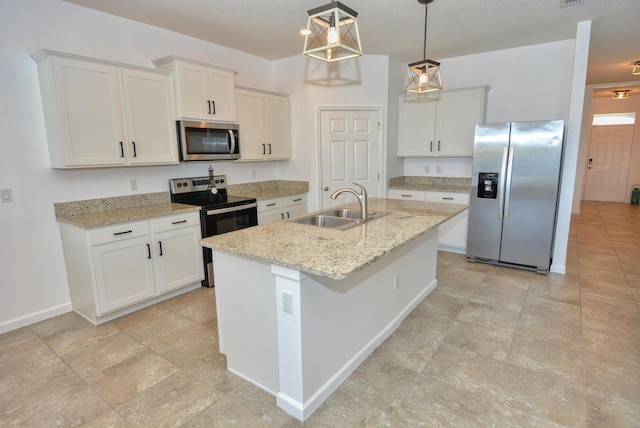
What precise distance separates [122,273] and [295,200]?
231 cm

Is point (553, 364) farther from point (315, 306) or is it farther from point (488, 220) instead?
point (488, 220)

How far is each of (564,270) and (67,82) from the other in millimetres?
5225

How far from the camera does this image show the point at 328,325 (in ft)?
6.43

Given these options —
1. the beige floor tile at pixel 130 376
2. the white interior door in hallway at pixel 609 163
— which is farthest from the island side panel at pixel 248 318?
the white interior door in hallway at pixel 609 163

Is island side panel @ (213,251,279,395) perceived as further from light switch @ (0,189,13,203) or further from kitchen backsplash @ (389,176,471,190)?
kitchen backsplash @ (389,176,471,190)

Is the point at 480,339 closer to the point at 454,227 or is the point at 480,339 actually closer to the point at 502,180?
the point at 502,180

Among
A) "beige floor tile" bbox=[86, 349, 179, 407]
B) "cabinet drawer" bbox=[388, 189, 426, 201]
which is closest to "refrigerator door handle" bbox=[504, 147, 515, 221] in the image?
"cabinet drawer" bbox=[388, 189, 426, 201]

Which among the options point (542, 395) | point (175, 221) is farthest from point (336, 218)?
point (542, 395)

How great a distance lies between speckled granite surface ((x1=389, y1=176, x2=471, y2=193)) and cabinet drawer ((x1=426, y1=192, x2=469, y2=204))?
0.23 feet

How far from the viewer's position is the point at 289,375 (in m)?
1.84

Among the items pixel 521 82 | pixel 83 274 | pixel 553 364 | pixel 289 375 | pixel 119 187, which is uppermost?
pixel 521 82

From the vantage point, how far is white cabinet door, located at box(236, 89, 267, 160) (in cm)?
414

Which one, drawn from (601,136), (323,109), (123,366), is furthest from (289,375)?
(601,136)

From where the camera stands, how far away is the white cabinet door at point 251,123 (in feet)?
13.6
